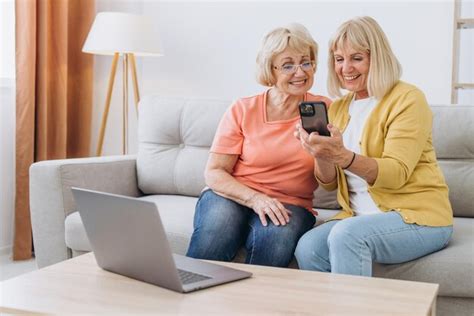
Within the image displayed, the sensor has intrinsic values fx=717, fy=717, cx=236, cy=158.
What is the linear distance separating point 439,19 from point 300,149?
4.28 feet

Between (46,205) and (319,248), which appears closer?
(319,248)

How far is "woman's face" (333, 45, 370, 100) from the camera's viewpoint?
2074 millimetres

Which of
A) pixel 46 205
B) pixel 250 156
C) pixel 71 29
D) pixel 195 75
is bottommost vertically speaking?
pixel 46 205

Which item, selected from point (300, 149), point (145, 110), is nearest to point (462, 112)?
point (300, 149)

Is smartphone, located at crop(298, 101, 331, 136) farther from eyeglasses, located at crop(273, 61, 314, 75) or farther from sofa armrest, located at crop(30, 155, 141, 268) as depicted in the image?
sofa armrest, located at crop(30, 155, 141, 268)

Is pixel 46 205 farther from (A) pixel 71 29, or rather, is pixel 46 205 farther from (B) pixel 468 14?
(B) pixel 468 14

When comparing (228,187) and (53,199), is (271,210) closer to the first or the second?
→ (228,187)

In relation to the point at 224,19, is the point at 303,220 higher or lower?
lower

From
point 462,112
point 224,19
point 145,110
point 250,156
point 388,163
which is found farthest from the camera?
point 224,19

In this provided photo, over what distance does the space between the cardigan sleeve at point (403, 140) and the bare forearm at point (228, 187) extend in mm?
412

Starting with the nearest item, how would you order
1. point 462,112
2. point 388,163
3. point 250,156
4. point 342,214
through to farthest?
point 388,163
point 342,214
point 250,156
point 462,112

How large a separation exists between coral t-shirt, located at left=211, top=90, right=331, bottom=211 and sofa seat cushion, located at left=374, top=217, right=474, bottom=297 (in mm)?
372

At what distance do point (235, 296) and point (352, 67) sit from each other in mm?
894

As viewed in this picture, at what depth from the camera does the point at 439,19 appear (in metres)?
3.17
